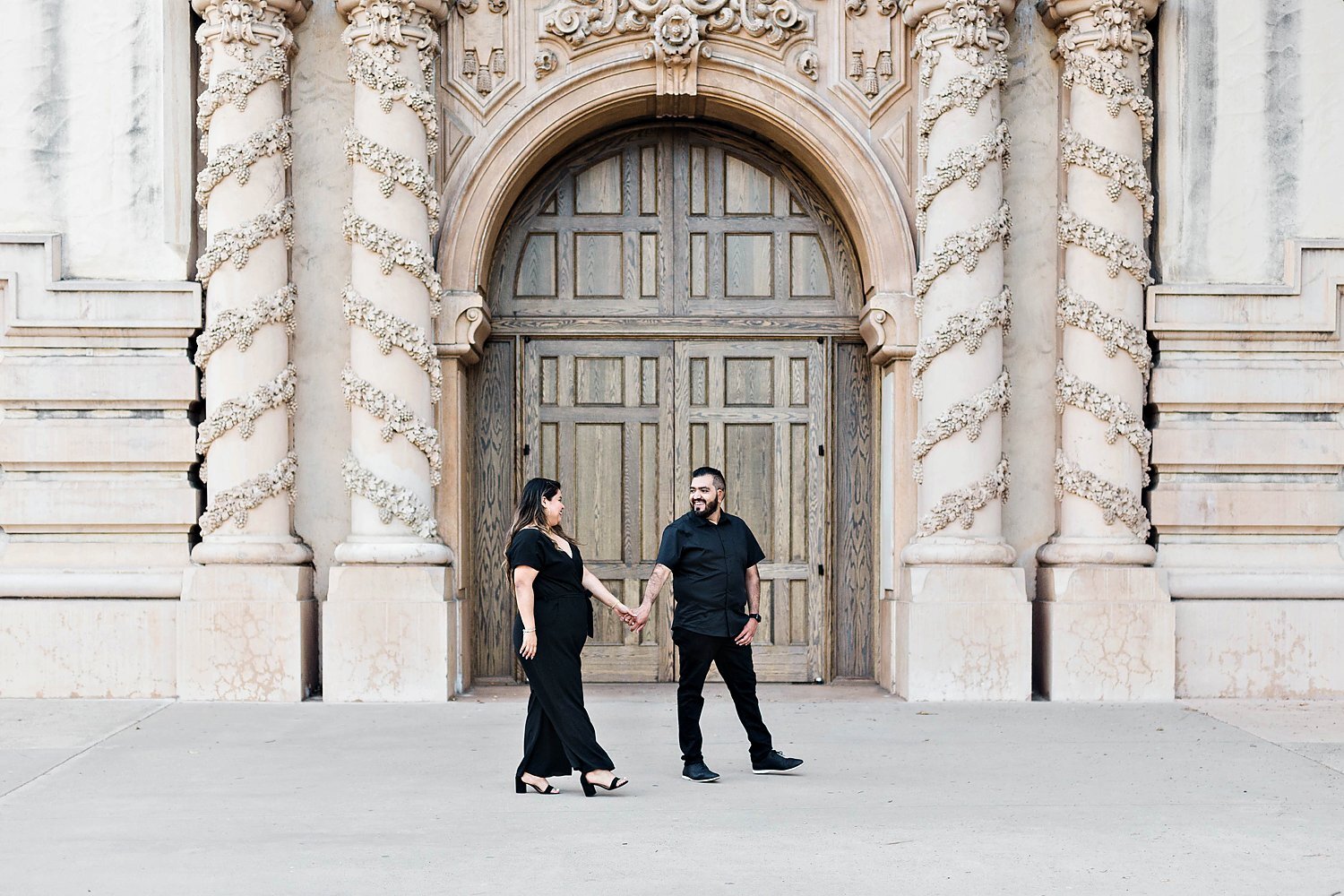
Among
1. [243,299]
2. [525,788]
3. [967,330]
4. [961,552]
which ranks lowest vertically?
[525,788]

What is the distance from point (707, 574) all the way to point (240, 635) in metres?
4.36

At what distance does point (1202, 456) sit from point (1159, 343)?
0.93 meters

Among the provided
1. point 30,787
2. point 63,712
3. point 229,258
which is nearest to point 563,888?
point 30,787

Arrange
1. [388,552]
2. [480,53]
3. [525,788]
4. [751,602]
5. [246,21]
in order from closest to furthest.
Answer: [525,788], [751,602], [388,552], [246,21], [480,53]

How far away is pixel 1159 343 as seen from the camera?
12.0 metres

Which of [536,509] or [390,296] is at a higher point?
[390,296]

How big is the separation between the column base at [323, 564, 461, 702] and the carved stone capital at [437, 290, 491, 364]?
5.97 feet

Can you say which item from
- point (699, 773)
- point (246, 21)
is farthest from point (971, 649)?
point (246, 21)

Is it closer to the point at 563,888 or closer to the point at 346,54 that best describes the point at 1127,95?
the point at 346,54

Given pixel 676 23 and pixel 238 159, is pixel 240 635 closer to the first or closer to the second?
pixel 238 159

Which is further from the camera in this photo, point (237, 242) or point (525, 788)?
point (237, 242)

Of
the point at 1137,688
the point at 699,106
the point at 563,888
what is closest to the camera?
the point at 563,888

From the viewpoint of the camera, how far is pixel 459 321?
12.0 metres

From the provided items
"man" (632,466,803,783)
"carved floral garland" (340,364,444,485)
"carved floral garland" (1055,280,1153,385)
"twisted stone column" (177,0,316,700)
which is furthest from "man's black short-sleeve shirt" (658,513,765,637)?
"carved floral garland" (1055,280,1153,385)
